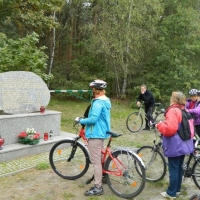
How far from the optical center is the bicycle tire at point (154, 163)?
421 cm

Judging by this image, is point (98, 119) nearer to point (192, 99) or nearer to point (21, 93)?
point (192, 99)

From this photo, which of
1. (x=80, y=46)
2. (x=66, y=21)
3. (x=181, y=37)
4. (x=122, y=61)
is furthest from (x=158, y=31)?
(x=66, y=21)

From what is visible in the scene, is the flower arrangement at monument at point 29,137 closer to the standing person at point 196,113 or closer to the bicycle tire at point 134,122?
the standing person at point 196,113

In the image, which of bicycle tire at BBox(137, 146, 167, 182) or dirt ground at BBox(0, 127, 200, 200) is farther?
bicycle tire at BBox(137, 146, 167, 182)

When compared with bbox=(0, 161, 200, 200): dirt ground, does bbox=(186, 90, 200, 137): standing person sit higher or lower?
higher

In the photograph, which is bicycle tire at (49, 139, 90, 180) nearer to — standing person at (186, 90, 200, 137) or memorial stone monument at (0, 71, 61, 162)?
memorial stone monument at (0, 71, 61, 162)

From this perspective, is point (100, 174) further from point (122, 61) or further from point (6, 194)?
point (122, 61)

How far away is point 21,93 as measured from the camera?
629 cm

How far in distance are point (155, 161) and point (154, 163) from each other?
4 cm

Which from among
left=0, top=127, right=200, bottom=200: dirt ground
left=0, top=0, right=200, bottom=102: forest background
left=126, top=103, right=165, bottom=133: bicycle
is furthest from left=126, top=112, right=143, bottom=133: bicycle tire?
left=0, top=0, right=200, bottom=102: forest background

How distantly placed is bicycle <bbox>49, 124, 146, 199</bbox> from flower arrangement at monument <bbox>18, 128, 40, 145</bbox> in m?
1.25

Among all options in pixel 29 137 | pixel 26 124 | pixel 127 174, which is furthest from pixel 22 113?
pixel 127 174

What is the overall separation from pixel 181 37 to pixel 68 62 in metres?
7.12

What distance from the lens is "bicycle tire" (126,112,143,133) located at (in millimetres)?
8769
